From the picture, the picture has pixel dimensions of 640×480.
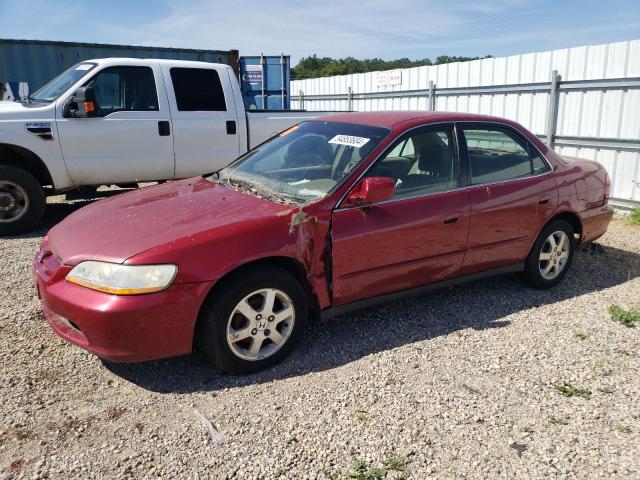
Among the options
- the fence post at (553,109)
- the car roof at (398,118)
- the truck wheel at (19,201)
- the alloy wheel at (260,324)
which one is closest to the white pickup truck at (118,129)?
the truck wheel at (19,201)

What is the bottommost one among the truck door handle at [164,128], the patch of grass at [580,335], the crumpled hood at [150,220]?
the patch of grass at [580,335]

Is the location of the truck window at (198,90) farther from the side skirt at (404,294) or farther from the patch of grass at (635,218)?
the patch of grass at (635,218)

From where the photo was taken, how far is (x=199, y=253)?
295cm

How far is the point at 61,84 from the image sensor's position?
6.53m

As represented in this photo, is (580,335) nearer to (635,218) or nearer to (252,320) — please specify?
(252,320)

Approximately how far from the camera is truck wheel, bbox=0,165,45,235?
611cm

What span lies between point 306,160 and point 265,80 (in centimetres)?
1030

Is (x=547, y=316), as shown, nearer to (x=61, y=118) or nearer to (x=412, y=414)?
(x=412, y=414)

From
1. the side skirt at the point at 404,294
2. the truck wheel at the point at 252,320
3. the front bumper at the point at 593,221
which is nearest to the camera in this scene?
the truck wheel at the point at 252,320

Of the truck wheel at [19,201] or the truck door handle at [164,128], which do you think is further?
the truck door handle at [164,128]

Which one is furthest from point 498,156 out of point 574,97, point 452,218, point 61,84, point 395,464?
point 61,84

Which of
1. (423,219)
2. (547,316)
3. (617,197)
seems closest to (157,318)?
(423,219)

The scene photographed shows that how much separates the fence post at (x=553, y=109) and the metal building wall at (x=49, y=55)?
22.5 feet

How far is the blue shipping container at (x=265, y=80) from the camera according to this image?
13.5 m
